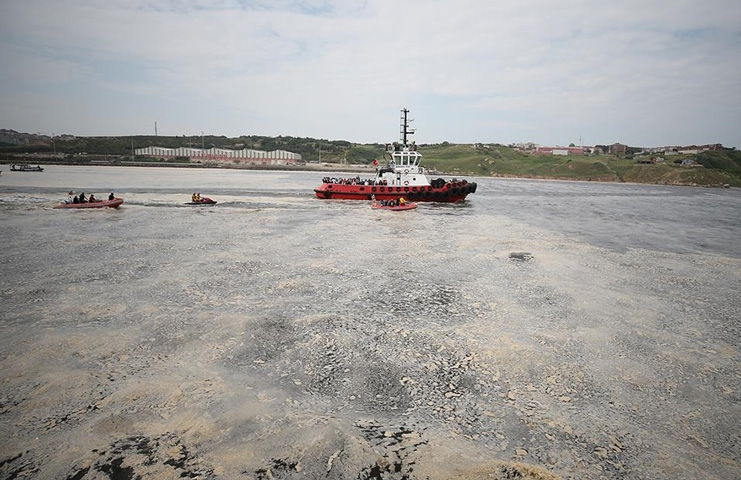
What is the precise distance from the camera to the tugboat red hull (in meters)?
38.5

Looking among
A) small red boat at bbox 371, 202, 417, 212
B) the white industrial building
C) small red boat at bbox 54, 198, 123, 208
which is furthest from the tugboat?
the white industrial building

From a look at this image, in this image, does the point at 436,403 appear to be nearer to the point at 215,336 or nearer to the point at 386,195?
the point at 215,336

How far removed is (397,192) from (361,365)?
31625 mm

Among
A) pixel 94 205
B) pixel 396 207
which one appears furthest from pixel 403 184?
pixel 94 205

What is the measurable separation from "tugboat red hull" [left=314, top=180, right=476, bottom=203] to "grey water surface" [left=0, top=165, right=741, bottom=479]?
2124 centimetres

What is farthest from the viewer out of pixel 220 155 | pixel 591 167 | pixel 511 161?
pixel 220 155

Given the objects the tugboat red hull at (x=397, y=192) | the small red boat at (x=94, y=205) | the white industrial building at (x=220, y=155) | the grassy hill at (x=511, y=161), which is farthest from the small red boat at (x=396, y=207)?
the white industrial building at (x=220, y=155)

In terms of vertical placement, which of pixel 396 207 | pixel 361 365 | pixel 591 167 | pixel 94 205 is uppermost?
pixel 591 167

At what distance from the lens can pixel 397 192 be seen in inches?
1517

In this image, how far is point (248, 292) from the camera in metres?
12.1

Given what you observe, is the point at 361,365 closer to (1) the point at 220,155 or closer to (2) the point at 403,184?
(2) the point at 403,184

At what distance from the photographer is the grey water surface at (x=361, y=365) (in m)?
5.36

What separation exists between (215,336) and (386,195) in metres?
30.6

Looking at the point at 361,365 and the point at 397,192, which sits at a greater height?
the point at 397,192
